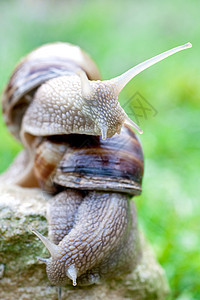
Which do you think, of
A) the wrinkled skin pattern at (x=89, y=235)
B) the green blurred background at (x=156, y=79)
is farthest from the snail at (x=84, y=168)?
the green blurred background at (x=156, y=79)

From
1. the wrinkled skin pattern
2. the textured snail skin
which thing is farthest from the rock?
the textured snail skin

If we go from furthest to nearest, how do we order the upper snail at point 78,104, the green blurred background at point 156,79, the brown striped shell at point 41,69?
1. the green blurred background at point 156,79
2. the brown striped shell at point 41,69
3. the upper snail at point 78,104

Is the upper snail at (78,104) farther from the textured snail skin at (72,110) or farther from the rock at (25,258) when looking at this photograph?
the rock at (25,258)

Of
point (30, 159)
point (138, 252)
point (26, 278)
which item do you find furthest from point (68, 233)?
point (30, 159)

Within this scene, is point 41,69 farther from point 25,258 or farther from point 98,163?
point 25,258

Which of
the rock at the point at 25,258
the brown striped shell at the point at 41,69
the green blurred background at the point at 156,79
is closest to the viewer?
the rock at the point at 25,258

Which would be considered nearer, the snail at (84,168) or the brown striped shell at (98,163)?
the snail at (84,168)

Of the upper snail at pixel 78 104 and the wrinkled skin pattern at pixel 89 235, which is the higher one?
the upper snail at pixel 78 104
